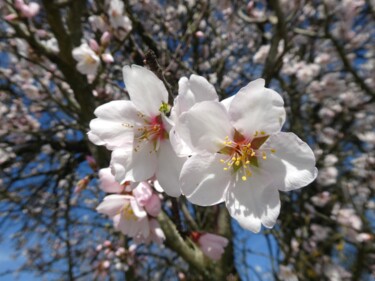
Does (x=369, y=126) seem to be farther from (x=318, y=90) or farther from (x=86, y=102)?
(x=86, y=102)

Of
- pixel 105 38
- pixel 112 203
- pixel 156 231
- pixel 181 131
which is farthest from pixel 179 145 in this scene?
pixel 105 38

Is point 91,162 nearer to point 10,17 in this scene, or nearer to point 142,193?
point 142,193

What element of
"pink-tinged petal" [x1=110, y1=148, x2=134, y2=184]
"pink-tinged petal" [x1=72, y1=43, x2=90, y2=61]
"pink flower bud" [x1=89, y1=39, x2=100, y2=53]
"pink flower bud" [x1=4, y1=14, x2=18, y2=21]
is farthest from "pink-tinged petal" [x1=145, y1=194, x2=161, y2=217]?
"pink flower bud" [x1=4, y1=14, x2=18, y2=21]

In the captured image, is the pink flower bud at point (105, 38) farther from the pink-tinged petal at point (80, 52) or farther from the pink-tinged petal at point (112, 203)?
the pink-tinged petal at point (112, 203)

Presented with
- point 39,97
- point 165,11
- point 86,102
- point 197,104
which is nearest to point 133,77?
point 197,104

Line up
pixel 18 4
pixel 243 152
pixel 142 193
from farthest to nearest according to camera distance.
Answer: pixel 18 4 < pixel 142 193 < pixel 243 152

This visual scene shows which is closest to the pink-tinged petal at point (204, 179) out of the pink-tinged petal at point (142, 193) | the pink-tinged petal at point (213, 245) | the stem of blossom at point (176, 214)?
the stem of blossom at point (176, 214)

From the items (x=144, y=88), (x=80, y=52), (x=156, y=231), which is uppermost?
(x=80, y=52)

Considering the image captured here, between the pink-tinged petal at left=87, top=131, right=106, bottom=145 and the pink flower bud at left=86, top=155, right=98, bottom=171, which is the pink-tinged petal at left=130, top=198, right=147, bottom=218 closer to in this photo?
the pink-tinged petal at left=87, top=131, right=106, bottom=145
